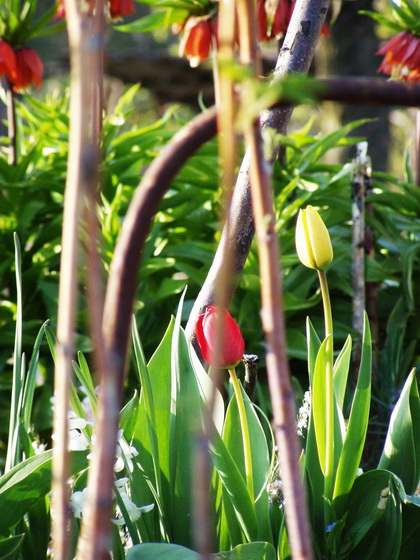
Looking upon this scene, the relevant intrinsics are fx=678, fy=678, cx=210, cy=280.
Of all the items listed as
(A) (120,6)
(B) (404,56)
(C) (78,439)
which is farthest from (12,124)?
(C) (78,439)

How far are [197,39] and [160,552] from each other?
4.32 ft

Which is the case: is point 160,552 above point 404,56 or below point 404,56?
below

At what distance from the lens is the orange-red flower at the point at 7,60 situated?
68.2 inches

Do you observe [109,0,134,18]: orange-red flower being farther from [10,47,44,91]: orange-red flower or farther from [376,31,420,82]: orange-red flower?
[376,31,420,82]: orange-red flower

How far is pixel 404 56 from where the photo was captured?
5.52ft

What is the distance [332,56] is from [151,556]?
411 cm

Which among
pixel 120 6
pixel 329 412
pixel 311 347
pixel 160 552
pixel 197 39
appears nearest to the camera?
pixel 160 552

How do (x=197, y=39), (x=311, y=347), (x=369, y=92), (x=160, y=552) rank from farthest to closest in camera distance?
1. (x=197, y=39)
2. (x=311, y=347)
3. (x=160, y=552)
4. (x=369, y=92)

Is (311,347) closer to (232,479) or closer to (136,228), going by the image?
(232,479)

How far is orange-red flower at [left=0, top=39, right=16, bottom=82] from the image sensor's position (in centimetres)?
173

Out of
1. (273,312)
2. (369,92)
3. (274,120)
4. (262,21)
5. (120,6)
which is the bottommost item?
(273,312)

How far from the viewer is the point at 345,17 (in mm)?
4305

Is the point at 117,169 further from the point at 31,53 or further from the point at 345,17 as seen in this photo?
the point at 345,17

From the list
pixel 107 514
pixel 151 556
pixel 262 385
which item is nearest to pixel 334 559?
pixel 151 556
